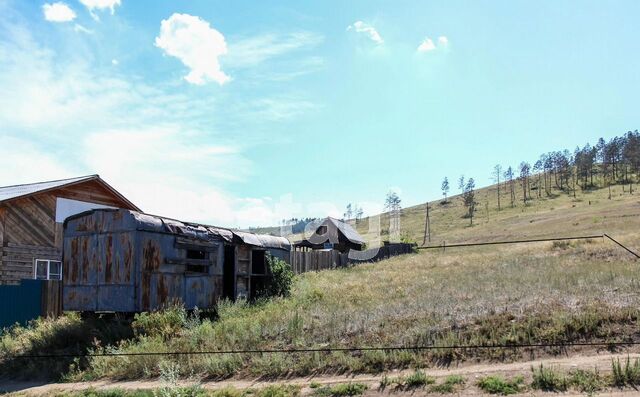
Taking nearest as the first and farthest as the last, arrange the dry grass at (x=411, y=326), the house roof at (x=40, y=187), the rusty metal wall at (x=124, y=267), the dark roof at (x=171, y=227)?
the dry grass at (x=411, y=326)
the rusty metal wall at (x=124, y=267)
the dark roof at (x=171, y=227)
the house roof at (x=40, y=187)

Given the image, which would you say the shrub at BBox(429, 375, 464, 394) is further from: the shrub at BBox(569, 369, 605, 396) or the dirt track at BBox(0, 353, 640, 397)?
the shrub at BBox(569, 369, 605, 396)

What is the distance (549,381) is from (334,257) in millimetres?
30184

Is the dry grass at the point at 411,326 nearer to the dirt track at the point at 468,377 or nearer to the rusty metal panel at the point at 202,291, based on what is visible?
the dirt track at the point at 468,377

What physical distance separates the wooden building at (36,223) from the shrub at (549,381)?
65.8 feet

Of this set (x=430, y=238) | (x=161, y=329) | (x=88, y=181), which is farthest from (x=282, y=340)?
(x=430, y=238)

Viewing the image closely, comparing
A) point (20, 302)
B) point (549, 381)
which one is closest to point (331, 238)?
point (20, 302)

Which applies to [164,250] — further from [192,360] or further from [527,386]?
[527,386]

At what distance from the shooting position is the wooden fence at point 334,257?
3244 cm

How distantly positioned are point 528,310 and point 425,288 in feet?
19.1

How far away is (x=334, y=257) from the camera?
1468 inches

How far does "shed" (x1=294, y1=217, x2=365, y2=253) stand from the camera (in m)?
49.2

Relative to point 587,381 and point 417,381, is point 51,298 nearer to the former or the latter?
point 417,381

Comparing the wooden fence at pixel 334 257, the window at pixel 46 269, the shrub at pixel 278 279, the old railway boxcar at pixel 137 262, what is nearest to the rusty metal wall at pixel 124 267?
the old railway boxcar at pixel 137 262

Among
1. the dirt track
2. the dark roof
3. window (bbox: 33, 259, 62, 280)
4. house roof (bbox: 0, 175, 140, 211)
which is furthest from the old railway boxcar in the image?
window (bbox: 33, 259, 62, 280)
